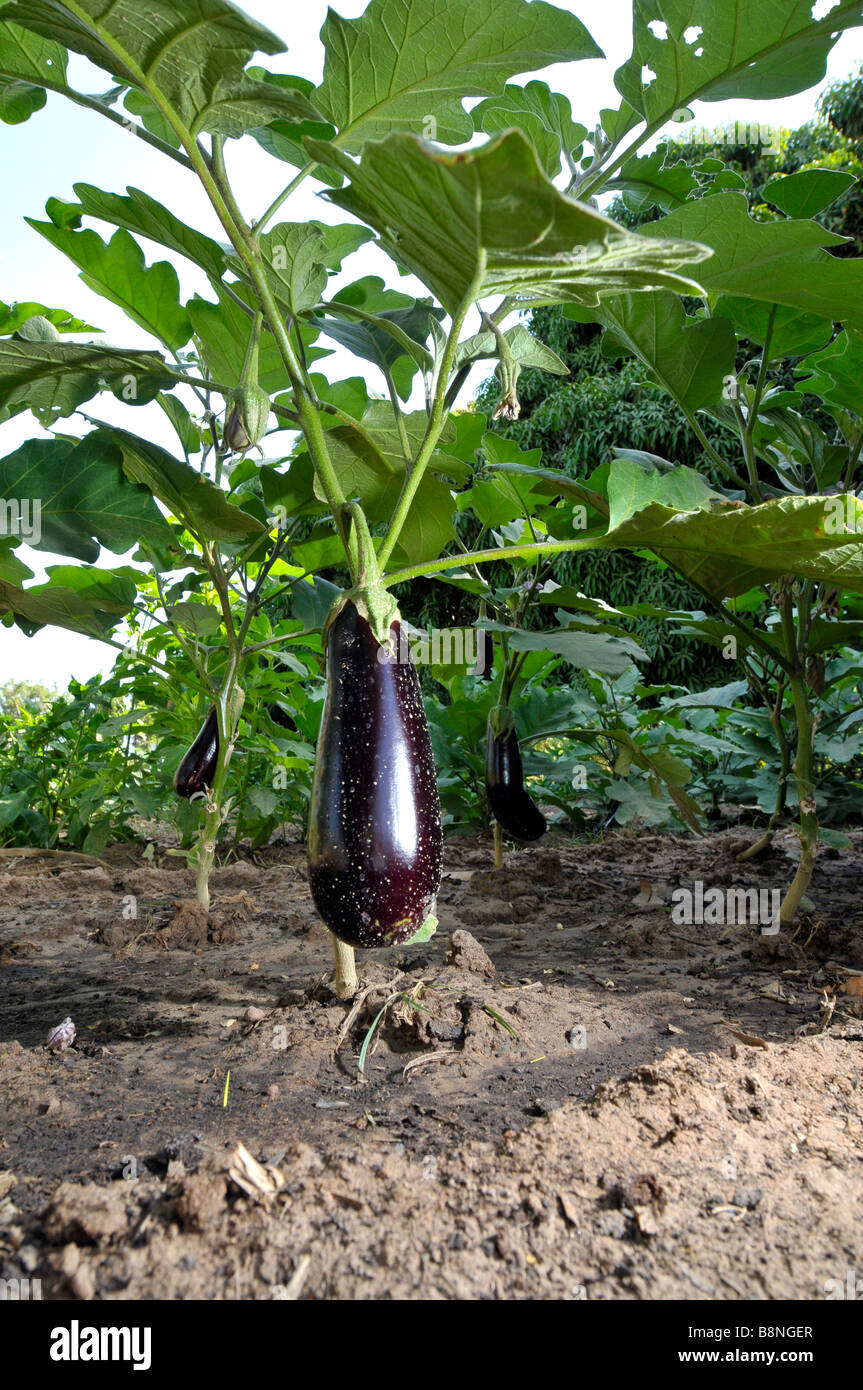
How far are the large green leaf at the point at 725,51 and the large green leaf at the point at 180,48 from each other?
0.49 meters

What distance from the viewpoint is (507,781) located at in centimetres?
Result: 195

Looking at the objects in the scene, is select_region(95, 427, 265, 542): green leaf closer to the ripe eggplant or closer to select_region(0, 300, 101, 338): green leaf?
select_region(0, 300, 101, 338): green leaf

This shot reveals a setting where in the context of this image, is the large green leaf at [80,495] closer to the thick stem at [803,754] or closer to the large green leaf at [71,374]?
the large green leaf at [71,374]

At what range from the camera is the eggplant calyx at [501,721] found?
2.02 meters

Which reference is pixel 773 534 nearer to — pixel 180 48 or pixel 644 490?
pixel 644 490

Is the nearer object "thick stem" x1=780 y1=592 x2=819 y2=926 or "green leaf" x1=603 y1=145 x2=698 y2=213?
"green leaf" x1=603 y1=145 x2=698 y2=213

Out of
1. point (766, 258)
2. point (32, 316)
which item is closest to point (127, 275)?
point (32, 316)

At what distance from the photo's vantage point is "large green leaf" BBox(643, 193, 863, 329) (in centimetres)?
100

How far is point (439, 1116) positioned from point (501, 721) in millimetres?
1258

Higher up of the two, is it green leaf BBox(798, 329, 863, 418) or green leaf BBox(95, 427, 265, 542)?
green leaf BBox(798, 329, 863, 418)

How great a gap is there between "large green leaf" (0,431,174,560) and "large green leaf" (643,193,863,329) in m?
0.80

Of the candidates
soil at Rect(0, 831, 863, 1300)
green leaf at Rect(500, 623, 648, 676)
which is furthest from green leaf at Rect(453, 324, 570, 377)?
soil at Rect(0, 831, 863, 1300)

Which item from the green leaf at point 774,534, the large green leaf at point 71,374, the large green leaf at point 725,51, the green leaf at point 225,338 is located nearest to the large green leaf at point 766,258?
the large green leaf at point 725,51
